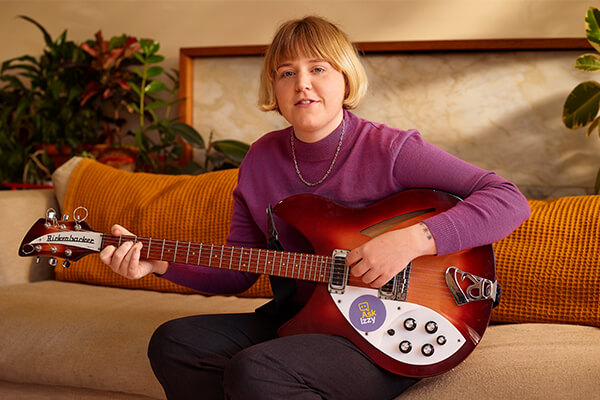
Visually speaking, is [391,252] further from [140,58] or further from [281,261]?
[140,58]

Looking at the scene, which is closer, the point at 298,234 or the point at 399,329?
the point at 399,329

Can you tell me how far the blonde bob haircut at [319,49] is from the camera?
4.18ft

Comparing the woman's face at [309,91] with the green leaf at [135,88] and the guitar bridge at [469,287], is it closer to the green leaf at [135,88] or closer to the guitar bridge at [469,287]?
the guitar bridge at [469,287]

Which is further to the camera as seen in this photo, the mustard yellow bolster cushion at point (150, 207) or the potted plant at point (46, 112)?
the potted plant at point (46, 112)

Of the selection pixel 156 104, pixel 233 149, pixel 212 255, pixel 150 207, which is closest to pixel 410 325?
pixel 212 255

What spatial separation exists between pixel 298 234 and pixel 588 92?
108 centimetres

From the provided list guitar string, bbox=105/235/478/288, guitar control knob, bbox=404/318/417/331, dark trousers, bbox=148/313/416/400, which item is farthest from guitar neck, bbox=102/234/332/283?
guitar control knob, bbox=404/318/417/331

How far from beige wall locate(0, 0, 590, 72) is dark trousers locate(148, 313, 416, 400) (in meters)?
1.48

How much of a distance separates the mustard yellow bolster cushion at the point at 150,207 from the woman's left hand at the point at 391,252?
0.79 m

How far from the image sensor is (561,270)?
1522mm

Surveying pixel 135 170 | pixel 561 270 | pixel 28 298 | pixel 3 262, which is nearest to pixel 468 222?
pixel 561 270

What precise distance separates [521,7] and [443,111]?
467mm

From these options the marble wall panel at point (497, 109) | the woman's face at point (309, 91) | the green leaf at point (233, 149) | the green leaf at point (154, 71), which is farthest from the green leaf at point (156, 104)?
the woman's face at point (309, 91)

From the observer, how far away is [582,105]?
179 centimetres
